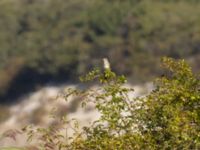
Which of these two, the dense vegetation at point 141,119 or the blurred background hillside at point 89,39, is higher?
the blurred background hillside at point 89,39

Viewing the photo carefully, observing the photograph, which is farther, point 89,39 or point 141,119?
point 89,39

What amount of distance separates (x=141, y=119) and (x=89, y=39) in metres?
98.4

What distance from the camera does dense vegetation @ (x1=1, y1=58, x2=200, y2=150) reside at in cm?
1235

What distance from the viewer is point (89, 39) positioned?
111 meters

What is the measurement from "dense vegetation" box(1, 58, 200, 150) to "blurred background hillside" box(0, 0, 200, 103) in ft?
265

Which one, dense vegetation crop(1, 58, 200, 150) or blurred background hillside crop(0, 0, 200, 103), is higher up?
blurred background hillside crop(0, 0, 200, 103)

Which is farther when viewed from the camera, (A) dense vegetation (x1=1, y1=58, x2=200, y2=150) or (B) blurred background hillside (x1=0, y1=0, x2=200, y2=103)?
(B) blurred background hillside (x1=0, y1=0, x2=200, y2=103)

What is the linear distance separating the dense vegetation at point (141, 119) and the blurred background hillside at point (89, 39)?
265 ft

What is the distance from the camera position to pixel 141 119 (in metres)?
12.7

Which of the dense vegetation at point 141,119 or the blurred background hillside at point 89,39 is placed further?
the blurred background hillside at point 89,39

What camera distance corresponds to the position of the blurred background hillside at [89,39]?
333 ft

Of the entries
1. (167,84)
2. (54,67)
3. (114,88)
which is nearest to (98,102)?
(114,88)

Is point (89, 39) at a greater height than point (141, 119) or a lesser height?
greater

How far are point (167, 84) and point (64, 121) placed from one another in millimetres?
1749
